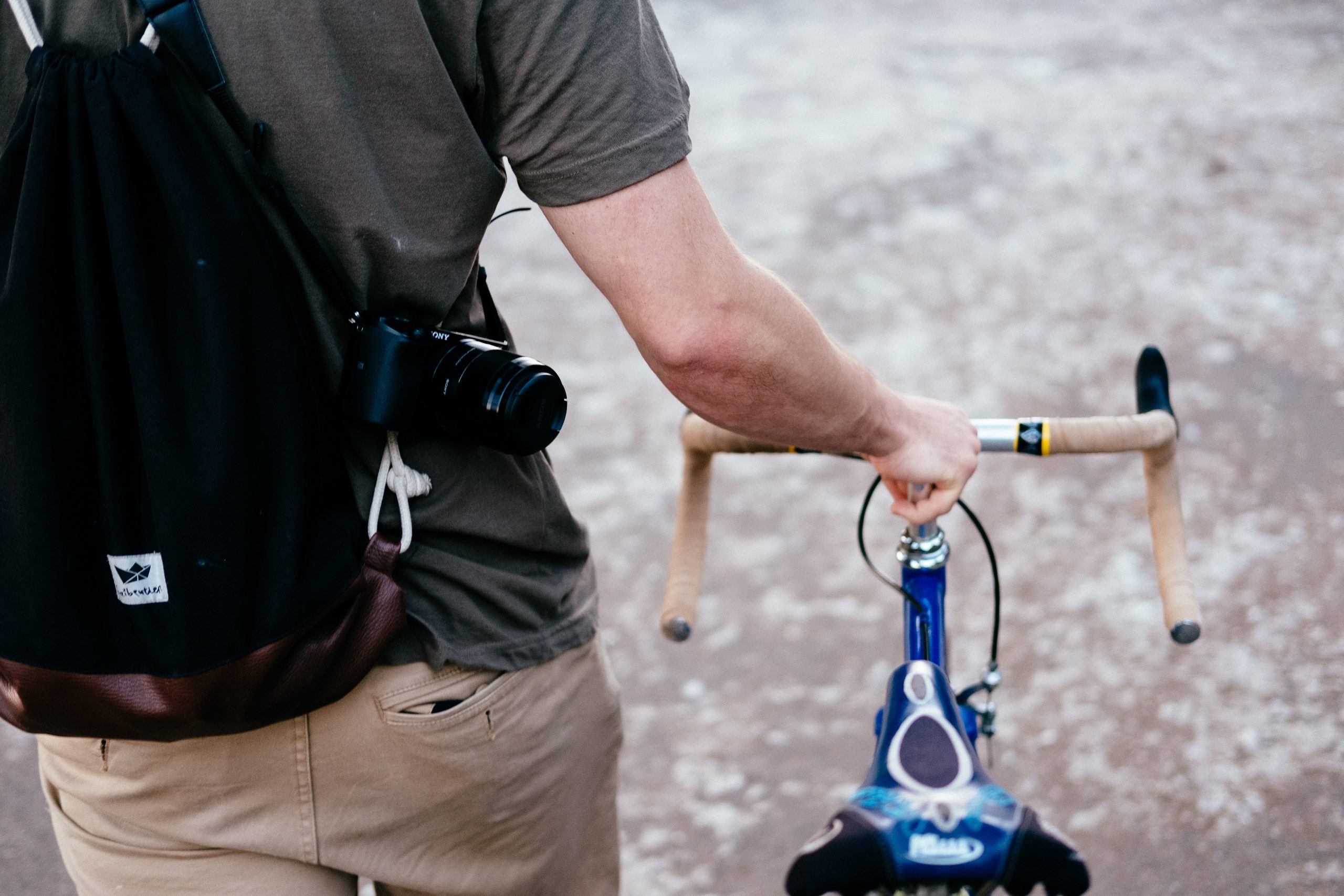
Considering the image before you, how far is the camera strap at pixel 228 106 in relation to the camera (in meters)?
1.08

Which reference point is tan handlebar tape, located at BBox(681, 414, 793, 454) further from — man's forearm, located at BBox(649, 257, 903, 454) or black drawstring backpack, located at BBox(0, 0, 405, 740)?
black drawstring backpack, located at BBox(0, 0, 405, 740)

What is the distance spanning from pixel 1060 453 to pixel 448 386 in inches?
29.8

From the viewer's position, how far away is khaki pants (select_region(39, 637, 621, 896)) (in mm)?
1312

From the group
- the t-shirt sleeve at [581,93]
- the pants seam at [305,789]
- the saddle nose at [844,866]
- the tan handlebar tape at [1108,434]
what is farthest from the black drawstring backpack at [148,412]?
the tan handlebar tape at [1108,434]

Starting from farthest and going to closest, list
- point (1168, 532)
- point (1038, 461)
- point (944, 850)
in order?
point (1038, 461)
point (1168, 532)
point (944, 850)

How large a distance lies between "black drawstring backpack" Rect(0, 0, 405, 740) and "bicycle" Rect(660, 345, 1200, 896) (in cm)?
54

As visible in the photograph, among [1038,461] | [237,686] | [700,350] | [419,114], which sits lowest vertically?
[1038,461]

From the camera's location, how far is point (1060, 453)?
5.09 feet

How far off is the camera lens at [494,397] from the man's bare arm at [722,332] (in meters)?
0.11

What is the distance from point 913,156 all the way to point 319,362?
4512mm

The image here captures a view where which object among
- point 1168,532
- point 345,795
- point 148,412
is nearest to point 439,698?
point 345,795

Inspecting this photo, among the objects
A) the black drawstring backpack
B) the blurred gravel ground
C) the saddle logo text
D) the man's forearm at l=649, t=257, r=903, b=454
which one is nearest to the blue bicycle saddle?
the saddle logo text

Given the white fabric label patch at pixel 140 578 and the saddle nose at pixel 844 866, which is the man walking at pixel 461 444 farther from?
the saddle nose at pixel 844 866

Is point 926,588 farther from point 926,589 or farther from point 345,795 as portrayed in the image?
point 345,795
